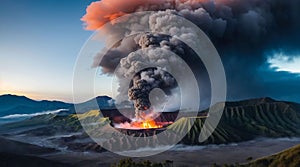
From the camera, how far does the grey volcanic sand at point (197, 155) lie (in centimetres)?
10300

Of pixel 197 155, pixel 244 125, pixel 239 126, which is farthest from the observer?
pixel 244 125

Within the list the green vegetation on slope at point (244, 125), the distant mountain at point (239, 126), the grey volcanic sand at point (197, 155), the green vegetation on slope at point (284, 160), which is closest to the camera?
the green vegetation on slope at point (284, 160)

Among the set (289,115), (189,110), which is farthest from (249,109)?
(189,110)

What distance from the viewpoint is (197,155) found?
117 meters

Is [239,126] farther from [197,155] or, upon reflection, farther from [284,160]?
[284,160]

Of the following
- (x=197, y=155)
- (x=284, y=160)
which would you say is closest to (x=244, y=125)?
(x=197, y=155)

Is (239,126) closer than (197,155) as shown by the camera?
No

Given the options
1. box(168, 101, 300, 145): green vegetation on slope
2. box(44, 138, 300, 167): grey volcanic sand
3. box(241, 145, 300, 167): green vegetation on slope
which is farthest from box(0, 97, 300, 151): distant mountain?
box(241, 145, 300, 167): green vegetation on slope

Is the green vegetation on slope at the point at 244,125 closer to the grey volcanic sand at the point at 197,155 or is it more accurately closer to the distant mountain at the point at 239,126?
the distant mountain at the point at 239,126

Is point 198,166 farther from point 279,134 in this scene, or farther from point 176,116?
point 279,134

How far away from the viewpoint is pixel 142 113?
127062 millimetres

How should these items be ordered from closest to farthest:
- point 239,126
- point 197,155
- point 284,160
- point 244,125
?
point 284,160, point 197,155, point 239,126, point 244,125

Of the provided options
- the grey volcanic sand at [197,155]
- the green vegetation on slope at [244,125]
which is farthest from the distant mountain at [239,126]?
the grey volcanic sand at [197,155]

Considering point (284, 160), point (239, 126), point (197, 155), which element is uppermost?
point (239, 126)
